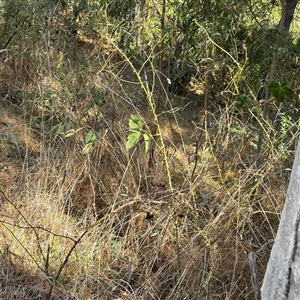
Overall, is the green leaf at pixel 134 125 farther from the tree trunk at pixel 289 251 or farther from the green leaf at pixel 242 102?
the tree trunk at pixel 289 251

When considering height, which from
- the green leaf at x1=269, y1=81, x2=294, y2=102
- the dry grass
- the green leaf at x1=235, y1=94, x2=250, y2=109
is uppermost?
the green leaf at x1=269, y1=81, x2=294, y2=102

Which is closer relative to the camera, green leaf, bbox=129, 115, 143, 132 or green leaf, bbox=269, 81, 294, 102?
green leaf, bbox=269, 81, 294, 102

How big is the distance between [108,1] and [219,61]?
1.09 metres

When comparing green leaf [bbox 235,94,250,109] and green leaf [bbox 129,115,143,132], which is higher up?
green leaf [bbox 235,94,250,109]

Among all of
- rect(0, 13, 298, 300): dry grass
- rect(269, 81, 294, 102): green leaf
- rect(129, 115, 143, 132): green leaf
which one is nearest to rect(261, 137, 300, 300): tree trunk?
rect(269, 81, 294, 102): green leaf

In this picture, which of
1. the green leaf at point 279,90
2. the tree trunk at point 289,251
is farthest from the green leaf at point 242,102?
the tree trunk at point 289,251

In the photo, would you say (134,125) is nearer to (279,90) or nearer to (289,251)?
(279,90)

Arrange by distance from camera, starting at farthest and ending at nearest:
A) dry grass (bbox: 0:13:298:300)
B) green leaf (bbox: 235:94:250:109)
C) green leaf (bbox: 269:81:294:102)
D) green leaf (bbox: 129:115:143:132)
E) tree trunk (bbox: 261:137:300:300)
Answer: dry grass (bbox: 0:13:298:300) < green leaf (bbox: 235:94:250:109) < green leaf (bbox: 129:115:143:132) < green leaf (bbox: 269:81:294:102) < tree trunk (bbox: 261:137:300:300)

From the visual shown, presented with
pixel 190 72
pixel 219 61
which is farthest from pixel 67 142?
pixel 190 72

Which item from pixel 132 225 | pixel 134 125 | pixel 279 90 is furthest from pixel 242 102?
pixel 132 225

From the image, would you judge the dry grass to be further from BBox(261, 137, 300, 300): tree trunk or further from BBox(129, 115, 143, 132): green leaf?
BBox(261, 137, 300, 300): tree trunk

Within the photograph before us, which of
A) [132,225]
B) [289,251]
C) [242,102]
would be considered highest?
[242,102]

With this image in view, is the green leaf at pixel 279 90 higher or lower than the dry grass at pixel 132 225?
higher

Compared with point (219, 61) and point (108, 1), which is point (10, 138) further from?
point (219, 61)
